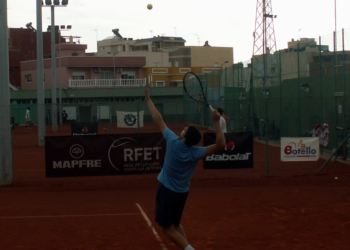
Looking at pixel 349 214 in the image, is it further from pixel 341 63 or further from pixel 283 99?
pixel 283 99

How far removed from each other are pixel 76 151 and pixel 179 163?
22.9ft

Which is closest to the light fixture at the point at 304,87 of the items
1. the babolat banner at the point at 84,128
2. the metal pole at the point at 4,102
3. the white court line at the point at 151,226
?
the babolat banner at the point at 84,128

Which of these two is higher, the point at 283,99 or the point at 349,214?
the point at 283,99

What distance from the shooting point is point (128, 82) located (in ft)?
174

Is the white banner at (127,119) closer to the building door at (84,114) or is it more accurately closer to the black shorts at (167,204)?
the building door at (84,114)

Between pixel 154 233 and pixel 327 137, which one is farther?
pixel 327 137

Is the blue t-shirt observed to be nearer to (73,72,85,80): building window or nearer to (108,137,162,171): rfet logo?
(108,137,162,171): rfet logo

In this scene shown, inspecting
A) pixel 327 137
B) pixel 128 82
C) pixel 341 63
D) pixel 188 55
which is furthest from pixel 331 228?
pixel 188 55

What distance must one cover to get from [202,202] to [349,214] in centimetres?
293

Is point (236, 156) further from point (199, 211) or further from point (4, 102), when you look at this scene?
point (4, 102)

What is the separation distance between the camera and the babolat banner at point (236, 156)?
471 inches

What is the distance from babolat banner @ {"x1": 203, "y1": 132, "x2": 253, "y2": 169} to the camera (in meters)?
12.0

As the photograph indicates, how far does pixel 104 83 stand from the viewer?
5172cm

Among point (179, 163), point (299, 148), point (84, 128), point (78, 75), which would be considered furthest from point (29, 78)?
point (179, 163)
